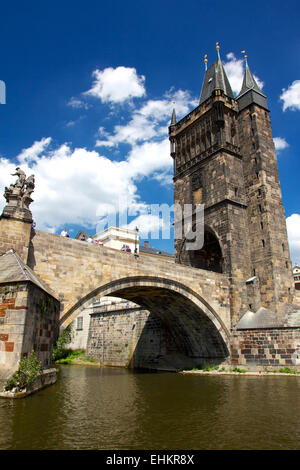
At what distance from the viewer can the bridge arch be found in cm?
1756

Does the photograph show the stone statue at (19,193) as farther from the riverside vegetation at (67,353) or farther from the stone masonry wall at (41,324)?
the riverside vegetation at (67,353)

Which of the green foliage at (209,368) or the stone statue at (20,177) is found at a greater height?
the stone statue at (20,177)

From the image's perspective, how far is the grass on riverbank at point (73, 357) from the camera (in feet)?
98.4

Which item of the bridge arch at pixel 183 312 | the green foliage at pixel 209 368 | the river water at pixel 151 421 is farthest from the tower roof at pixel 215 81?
the river water at pixel 151 421

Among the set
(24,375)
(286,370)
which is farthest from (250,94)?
(24,375)

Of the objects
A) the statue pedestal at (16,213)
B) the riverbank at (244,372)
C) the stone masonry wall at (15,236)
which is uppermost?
the statue pedestal at (16,213)

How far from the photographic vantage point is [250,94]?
24.9 metres

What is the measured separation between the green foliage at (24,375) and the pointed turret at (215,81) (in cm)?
2462

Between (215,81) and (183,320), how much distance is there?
61.8ft

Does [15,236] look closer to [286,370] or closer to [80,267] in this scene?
[80,267]

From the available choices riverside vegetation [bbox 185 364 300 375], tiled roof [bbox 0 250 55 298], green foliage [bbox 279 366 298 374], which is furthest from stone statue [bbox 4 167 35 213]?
green foliage [bbox 279 366 298 374]

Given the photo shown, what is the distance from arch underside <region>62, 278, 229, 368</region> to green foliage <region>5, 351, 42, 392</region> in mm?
7172
